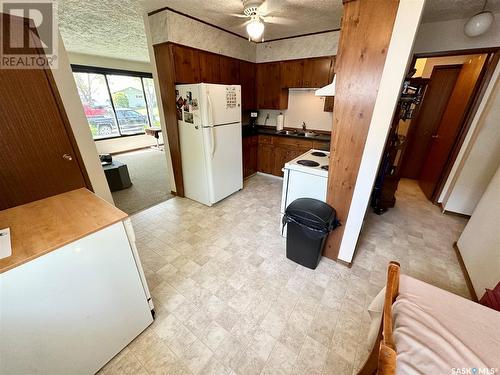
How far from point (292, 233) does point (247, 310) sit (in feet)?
2.64


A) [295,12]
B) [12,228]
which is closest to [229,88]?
[295,12]

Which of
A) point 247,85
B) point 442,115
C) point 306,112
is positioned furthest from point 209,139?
point 442,115

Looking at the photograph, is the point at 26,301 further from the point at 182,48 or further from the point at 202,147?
the point at 182,48

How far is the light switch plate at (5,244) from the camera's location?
37.2 inches

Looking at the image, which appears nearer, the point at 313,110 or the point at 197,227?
the point at 197,227

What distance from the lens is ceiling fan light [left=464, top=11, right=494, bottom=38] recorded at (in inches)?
87.0

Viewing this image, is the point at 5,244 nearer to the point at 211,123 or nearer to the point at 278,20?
the point at 211,123

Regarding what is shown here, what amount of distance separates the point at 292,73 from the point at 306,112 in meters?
0.81

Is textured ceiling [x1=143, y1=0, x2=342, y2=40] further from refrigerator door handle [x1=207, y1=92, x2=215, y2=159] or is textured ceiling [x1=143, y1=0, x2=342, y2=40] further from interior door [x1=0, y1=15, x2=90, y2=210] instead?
interior door [x1=0, y1=15, x2=90, y2=210]

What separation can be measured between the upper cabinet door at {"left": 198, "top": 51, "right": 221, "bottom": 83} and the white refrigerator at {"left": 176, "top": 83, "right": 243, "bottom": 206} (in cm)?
54

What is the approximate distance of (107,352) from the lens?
4.27 feet

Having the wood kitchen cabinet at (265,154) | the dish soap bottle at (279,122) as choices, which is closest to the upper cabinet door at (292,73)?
the dish soap bottle at (279,122)

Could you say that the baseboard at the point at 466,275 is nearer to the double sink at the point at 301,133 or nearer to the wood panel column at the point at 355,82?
the wood panel column at the point at 355,82

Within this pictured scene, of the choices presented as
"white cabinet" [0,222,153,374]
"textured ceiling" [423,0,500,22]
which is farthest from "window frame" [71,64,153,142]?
"textured ceiling" [423,0,500,22]
